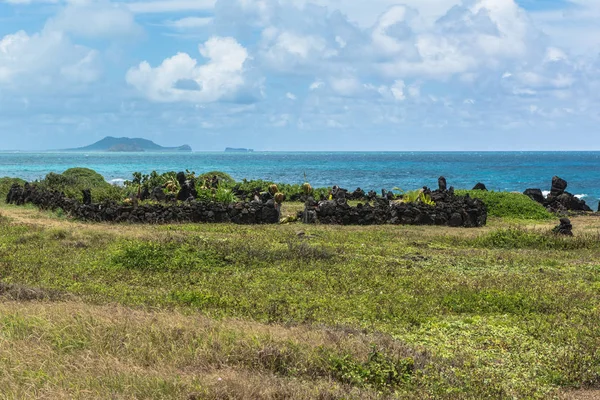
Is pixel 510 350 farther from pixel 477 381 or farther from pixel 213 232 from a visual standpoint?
pixel 213 232

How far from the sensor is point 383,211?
24109mm

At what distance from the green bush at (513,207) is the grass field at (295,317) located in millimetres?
9034

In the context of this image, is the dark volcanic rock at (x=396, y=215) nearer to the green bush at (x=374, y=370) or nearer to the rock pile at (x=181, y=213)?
the rock pile at (x=181, y=213)

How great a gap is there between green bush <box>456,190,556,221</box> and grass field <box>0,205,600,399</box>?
9034 millimetres

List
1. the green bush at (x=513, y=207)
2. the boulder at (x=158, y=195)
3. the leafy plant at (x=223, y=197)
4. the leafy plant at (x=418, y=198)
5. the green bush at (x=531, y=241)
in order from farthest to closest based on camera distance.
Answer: the boulder at (x=158, y=195) < the green bush at (x=513, y=207) < the leafy plant at (x=223, y=197) < the leafy plant at (x=418, y=198) < the green bush at (x=531, y=241)

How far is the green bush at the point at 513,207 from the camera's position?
90.5 ft

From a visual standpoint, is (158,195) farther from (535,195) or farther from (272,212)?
(535,195)

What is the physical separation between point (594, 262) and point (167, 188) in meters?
19.1

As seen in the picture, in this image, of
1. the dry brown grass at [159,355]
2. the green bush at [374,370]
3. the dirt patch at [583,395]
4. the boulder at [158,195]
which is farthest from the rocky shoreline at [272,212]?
the dirt patch at [583,395]

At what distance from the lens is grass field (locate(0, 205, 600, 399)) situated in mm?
6727

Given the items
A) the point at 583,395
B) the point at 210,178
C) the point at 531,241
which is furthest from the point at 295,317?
the point at 210,178

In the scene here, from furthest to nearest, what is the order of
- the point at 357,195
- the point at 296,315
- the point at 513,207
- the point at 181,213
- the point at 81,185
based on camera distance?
the point at 81,185
the point at 357,195
the point at 513,207
the point at 181,213
the point at 296,315

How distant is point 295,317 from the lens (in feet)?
32.5

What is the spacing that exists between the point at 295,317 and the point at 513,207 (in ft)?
67.1
